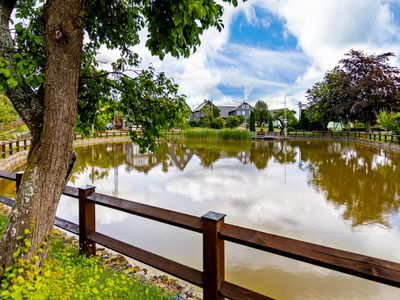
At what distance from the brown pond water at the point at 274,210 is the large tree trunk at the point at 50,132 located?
2753 mm

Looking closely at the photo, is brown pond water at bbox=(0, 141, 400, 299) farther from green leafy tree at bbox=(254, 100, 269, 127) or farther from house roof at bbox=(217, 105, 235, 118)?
house roof at bbox=(217, 105, 235, 118)

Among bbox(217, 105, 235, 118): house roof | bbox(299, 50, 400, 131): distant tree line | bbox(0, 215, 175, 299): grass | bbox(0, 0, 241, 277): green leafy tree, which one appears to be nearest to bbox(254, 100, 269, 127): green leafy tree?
bbox(217, 105, 235, 118): house roof

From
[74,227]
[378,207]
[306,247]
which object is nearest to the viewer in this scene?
[306,247]

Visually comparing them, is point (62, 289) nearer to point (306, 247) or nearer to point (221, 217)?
point (221, 217)

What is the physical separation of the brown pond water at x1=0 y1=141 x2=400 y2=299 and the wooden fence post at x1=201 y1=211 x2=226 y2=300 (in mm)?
1828

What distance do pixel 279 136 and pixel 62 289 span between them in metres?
35.6

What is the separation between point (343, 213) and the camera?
22.6 ft

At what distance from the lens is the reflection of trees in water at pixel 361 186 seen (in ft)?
23.0

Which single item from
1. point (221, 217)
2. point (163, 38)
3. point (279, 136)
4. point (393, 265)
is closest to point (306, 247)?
point (393, 265)

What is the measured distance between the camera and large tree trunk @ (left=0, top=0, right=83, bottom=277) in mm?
2232

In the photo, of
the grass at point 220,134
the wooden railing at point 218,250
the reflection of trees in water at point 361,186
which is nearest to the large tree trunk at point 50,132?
the wooden railing at point 218,250

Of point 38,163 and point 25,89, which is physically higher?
point 25,89

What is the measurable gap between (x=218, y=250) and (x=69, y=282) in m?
1.22

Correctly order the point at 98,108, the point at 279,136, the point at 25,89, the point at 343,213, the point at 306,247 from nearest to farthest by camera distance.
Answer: the point at 306,247 < the point at 25,89 < the point at 98,108 < the point at 343,213 < the point at 279,136
